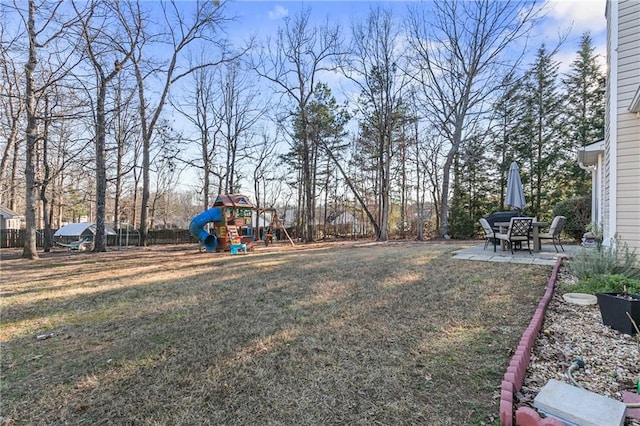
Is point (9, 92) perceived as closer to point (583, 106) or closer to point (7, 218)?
point (7, 218)

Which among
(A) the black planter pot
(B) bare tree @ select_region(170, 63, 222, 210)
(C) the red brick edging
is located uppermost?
(B) bare tree @ select_region(170, 63, 222, 210)

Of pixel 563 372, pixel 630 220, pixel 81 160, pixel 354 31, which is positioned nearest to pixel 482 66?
pixel 354 31

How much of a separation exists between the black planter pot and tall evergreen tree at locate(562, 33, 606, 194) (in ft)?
47.7

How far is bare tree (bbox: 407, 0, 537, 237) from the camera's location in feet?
42.1

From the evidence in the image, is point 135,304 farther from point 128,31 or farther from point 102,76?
point 128,31

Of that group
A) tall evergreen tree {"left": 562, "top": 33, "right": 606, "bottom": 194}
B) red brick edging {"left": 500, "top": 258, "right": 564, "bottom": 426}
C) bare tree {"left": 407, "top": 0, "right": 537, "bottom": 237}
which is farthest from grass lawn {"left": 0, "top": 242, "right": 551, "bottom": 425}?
tall evergreen tree {"left": 562, "top": 33, "right": 606, "bottom": 194}

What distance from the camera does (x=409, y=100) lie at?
1542 cm

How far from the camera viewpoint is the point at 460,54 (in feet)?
44.8

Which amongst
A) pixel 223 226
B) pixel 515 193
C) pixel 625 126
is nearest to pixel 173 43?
pixel 223 226

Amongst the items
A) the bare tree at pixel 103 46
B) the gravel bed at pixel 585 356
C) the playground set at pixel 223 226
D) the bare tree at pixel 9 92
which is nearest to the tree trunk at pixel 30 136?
the bare tree at pixel 9 92

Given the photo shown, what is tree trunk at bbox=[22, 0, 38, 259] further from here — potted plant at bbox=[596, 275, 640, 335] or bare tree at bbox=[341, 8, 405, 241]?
bare tree at bbox=[341, 8, 405, 241]

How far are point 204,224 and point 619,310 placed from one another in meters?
10.4

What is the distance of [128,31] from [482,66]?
14.1m

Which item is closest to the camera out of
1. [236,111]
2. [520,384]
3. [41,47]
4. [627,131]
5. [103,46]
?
[520,384]
